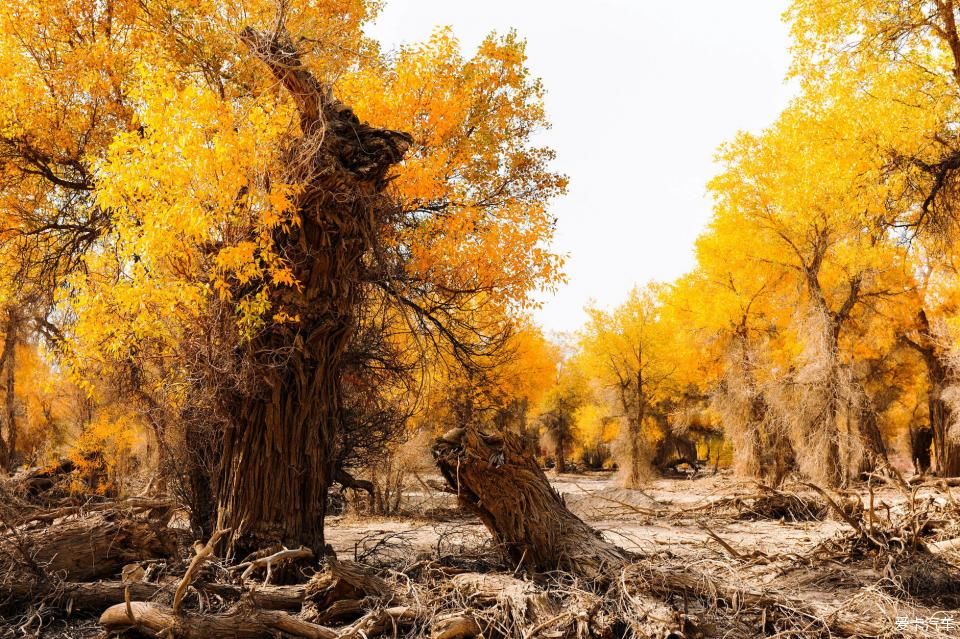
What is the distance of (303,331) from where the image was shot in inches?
242

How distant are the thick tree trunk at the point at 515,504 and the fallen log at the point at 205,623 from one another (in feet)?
5.33

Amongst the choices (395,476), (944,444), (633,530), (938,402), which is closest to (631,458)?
(944,444)

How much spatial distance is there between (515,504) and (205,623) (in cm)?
248

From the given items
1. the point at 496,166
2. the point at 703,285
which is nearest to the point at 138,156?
the point at 496,166

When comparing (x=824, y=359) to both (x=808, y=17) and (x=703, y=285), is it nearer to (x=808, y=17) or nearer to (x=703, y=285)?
(x=703, y=285)

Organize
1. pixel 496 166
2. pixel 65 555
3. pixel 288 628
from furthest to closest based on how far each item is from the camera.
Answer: pixel 496 166, pixel 65 555, pixel 288 628

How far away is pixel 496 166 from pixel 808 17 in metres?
5.78

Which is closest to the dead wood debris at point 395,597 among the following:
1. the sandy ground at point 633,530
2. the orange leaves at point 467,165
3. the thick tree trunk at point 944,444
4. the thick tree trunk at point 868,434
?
the sandy ground at point 633,530

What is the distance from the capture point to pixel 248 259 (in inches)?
220

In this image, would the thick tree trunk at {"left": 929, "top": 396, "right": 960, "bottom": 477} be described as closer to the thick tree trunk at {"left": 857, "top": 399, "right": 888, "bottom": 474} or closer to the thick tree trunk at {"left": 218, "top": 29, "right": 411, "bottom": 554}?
the thick tree trunk at {"left": 857, "top": 399, "right": 888, "bottom": 474}

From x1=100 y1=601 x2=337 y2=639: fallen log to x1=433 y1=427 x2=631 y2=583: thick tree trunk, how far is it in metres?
1.63

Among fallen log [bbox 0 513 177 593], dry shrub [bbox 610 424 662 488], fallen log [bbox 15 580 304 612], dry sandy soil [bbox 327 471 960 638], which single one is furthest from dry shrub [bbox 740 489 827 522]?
dry shrub [bbox 610 424 662 488]

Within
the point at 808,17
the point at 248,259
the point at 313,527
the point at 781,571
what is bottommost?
the point at 781,571

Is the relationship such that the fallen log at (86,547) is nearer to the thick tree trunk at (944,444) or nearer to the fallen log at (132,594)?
the fallen log at (132,594)
